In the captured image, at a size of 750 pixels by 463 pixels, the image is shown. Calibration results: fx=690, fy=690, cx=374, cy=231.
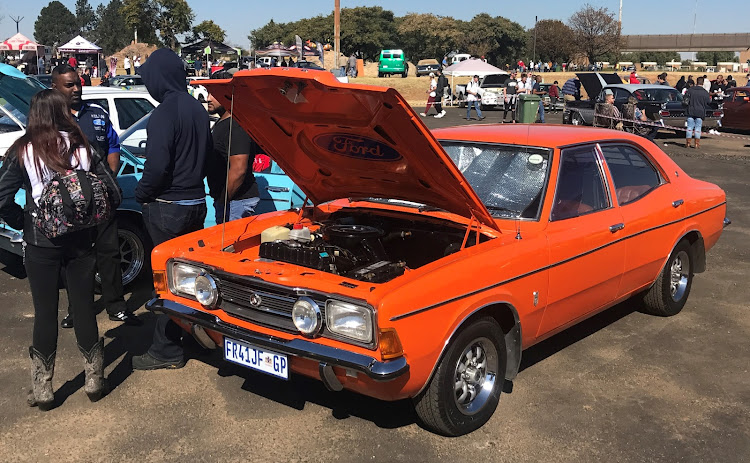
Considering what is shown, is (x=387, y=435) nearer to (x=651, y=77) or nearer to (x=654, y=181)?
(x=654, y=181)

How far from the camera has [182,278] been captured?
4.01m

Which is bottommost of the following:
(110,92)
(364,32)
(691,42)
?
(110,92)

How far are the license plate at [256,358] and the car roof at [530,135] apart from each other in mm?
1963

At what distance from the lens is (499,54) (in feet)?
287

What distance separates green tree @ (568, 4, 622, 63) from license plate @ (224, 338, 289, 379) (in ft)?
208

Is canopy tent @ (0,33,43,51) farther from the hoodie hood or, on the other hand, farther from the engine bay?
the engine bay

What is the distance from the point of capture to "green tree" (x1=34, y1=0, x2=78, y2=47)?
138125 mm

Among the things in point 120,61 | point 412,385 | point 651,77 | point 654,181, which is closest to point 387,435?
point 412,385

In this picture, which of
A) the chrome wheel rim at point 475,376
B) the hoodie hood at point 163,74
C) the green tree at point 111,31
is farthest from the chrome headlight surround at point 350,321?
the green tree at point 111,31

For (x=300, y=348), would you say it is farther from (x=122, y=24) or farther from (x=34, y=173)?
(x=122, y=24)

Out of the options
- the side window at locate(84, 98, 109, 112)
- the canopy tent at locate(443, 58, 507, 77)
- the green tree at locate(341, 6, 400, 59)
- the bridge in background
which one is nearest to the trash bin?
the canopy tent at locate(443, 58, 507, 77)

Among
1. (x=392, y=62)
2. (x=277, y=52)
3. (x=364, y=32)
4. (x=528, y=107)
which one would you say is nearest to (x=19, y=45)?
(x=277, y=52)

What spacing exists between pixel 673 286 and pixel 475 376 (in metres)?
2.63

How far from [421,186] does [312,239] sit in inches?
30.7
